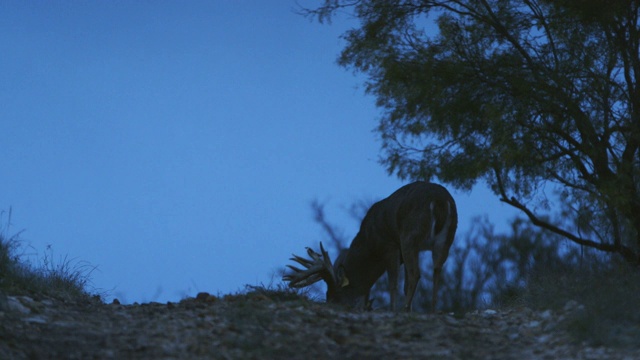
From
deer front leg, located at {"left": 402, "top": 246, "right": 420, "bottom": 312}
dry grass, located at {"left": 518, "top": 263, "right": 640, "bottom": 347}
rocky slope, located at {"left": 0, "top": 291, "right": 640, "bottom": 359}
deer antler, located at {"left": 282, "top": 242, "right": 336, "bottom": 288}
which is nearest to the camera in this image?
rocky slope, located at {"left": 0, "top": 291, "right": 640, "bottom": 359}

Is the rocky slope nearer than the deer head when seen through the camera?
Yes

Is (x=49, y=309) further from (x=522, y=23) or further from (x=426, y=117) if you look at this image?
(x=522, y=23)

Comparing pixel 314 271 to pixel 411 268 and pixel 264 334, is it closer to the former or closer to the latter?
pixel 411 268

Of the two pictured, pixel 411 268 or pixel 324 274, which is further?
pixel 324 274

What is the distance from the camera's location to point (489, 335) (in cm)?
905

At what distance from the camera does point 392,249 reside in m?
13.7

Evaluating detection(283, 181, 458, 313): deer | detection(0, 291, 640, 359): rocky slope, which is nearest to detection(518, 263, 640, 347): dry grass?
detection(0, 291, 640, 359): rocky slope

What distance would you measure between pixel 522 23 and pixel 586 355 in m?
9.24

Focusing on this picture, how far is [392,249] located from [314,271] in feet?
4.46

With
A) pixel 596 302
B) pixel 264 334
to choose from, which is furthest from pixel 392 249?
pixel 264 334

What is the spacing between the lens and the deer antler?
13930mm

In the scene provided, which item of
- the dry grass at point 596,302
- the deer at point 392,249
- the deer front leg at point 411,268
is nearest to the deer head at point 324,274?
the deer at point 392,249

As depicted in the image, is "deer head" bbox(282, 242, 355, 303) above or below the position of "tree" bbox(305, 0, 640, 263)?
below

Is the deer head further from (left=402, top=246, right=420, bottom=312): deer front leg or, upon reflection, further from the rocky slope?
the rocky slope
